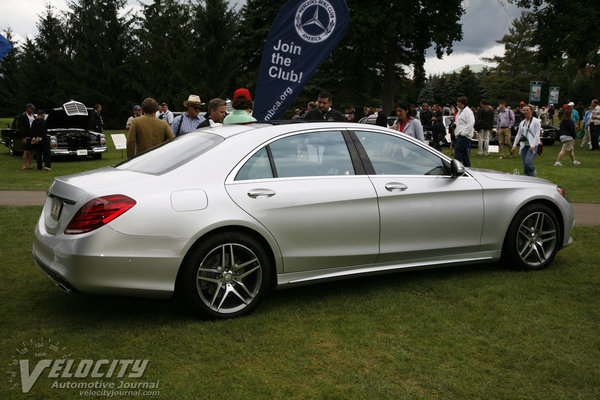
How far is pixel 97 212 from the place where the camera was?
163 inches

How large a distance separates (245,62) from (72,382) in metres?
46.0

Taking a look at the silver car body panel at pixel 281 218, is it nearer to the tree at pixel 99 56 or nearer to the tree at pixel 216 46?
the tree at pixel 216 46

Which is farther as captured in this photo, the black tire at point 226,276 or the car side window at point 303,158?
the car side window at point 303,158

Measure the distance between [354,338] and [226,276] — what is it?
1109mm

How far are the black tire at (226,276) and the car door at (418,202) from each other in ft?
4.01

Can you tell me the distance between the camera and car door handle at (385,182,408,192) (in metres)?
5.20

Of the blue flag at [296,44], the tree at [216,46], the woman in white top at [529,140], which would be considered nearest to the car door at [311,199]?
the blue flag at [296,44]

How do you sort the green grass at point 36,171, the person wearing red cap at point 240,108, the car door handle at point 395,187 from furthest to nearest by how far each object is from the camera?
the green grass at point 36,171 < the person wearing red cap at point 240,108 < the car door handle at point 395,187

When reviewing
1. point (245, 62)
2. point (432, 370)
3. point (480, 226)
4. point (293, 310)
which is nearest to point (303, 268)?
point (293, 310)

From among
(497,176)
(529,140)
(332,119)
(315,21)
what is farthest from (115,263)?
(529,140)

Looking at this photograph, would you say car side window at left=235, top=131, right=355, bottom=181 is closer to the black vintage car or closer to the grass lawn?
the grass lawn

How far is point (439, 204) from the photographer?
214 inches

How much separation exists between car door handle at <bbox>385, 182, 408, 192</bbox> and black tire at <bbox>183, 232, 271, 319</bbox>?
135 cm

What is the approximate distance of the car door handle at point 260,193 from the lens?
181 inches
